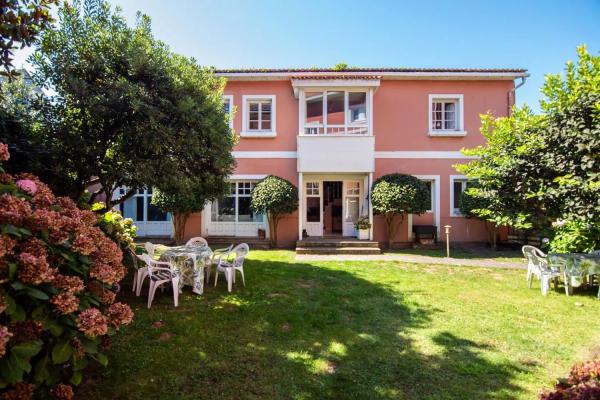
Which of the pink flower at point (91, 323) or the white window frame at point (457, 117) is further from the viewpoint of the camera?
the white window frame at point (457, 117)

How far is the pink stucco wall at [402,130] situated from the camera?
1318cm

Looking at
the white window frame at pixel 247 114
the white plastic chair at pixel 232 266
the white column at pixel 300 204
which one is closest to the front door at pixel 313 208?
the white column at pixel 300 204

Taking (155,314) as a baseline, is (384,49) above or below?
above

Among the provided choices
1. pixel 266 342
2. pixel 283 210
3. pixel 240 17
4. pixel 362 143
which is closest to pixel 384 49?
pixel 362 143

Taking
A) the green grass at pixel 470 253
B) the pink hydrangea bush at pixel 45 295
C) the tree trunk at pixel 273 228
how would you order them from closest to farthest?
the pink hydrangea bush at pixel 45 295 → the green grass at pixel 470 253 → the tree trunk at pixel 273 228

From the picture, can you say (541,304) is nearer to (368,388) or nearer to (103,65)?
(368,388)

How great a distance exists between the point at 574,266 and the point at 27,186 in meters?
8.78

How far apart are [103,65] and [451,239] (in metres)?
13.1

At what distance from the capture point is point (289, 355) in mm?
3799

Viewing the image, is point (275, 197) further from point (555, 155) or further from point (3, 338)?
point (3, 338)

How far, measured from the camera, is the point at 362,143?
12117 mm

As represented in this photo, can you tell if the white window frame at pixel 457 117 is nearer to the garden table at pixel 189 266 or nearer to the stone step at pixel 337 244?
the stone step at pixel 337 244

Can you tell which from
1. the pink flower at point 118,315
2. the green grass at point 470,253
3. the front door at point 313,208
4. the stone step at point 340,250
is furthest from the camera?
the front door at point 313,208

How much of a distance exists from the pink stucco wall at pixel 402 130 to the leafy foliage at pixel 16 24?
9.60m
